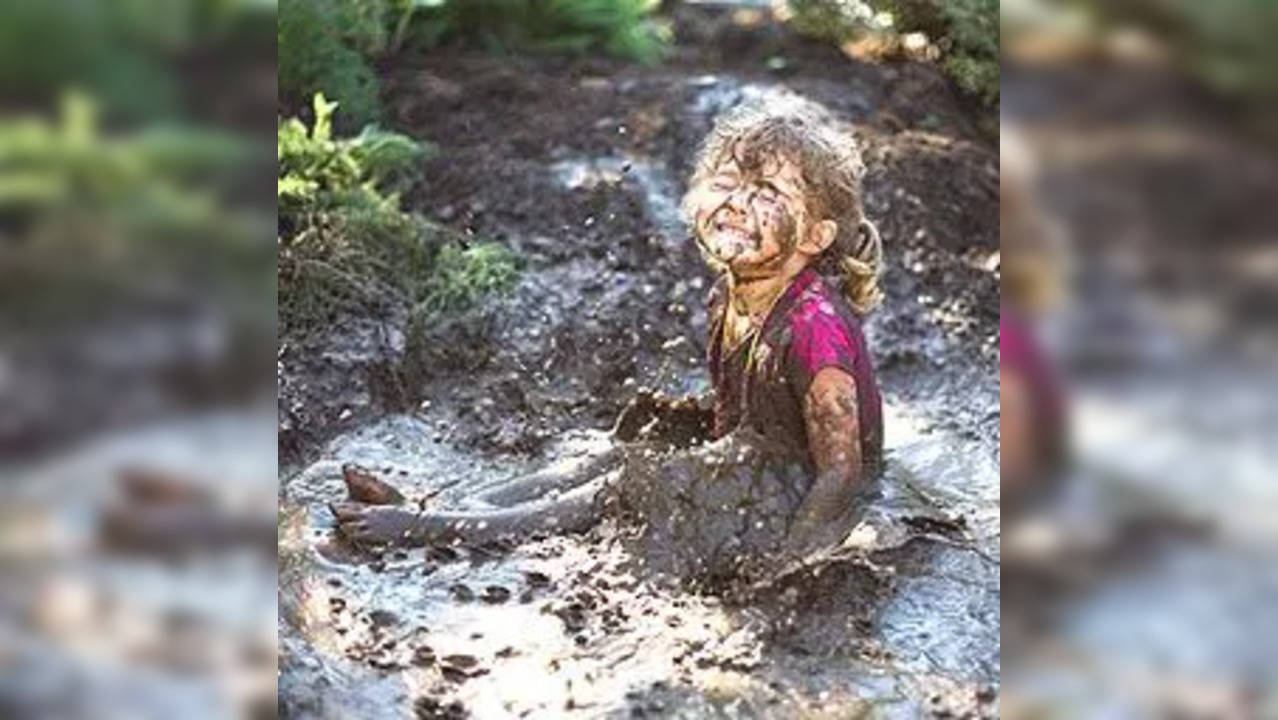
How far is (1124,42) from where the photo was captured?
0.54 meters

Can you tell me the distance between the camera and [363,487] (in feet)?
3.25

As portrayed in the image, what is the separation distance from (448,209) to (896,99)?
0.28 m

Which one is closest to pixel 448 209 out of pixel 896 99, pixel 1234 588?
pixel 896 99

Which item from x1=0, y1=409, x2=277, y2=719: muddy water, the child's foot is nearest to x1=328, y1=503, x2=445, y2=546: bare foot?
the child's foot

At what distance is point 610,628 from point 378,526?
154 mm

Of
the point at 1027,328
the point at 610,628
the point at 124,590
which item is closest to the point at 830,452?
the point at 610,628

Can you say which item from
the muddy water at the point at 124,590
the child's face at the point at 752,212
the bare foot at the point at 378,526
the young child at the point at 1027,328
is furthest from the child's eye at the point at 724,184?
the muddy water at the point at 124,590

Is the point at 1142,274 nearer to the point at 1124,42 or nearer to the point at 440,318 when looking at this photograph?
the point at 1124,42

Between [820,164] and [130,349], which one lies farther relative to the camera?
[820,164]

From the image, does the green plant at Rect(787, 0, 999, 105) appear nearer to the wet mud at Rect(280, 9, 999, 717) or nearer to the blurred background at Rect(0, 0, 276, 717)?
the wet mud at Rect(280, 9, 999, 717)

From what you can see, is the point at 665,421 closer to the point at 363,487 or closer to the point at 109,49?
the point at 363,487

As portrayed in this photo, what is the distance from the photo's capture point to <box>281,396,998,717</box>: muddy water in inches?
36.0

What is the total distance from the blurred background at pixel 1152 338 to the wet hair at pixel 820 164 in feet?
1.32

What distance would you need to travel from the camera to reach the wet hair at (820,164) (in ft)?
3.30
